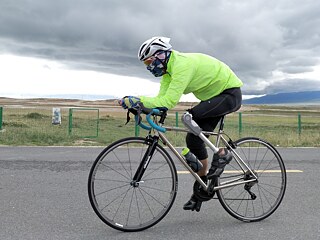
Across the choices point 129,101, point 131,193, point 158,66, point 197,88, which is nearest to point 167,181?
point 131,193

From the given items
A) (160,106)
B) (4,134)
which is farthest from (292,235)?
(4,134)

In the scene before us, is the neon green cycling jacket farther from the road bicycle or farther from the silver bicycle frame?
the silver bicycle frame

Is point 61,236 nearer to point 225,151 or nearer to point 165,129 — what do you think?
point 165,129

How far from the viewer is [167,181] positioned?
13.5 ft

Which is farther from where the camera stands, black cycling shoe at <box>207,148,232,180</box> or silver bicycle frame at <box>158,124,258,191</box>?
black cycling shoe at <box>207,148,232,180</box>

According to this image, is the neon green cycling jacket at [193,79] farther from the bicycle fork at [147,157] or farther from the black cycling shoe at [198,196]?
the black cycling shoe at [198,196]

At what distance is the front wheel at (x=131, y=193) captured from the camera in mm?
3430

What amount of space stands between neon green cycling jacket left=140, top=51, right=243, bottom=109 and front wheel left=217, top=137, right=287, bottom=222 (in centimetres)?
71

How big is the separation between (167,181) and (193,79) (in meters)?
1.33

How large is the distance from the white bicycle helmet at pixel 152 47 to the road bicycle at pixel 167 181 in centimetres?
50

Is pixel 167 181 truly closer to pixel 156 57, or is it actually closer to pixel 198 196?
pixel 198 196

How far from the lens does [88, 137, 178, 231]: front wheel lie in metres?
3.43

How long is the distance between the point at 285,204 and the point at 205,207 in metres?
1.07

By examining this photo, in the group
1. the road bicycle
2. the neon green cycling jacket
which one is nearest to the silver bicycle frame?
the road bicycle
